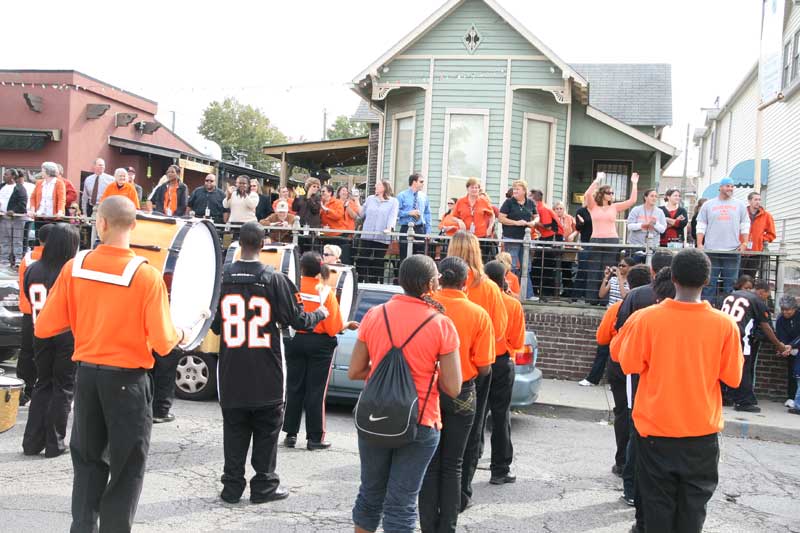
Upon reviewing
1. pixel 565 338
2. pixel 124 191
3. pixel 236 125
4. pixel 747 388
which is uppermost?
pixel 236 125

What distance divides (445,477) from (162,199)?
10.9 m

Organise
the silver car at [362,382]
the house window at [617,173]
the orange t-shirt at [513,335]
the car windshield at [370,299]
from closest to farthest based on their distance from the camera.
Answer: the orange t-shirt at [513,335], the silver car at [362,382], the car windshield at [370,299], the house window at [617,173]

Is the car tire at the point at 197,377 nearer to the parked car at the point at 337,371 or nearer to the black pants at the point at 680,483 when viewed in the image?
the parked car at the point at 337,371

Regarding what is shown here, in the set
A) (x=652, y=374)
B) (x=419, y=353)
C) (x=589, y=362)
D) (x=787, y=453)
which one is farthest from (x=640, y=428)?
(x=589, y=362)

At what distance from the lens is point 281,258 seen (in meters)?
6.86

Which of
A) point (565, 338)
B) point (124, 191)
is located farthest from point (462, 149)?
point (124, 191)

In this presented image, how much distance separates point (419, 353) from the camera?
4.28 meters

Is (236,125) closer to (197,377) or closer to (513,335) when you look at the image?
(197,377)

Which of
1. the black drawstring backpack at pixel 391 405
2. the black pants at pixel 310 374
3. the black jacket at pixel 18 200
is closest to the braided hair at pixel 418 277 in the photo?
the black drawstring backpack at pixel 391 405

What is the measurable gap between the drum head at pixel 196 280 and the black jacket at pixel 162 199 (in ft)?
30.5

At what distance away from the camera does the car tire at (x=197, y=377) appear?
363 inches

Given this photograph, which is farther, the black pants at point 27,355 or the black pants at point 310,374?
the black pants at point 27,355

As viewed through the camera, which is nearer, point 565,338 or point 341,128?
point 565,338

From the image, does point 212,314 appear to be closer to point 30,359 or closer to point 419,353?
point 419,353
